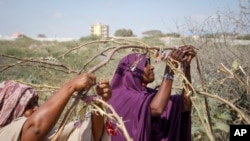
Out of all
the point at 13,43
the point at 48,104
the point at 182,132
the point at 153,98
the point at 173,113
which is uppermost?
the point at 48,104

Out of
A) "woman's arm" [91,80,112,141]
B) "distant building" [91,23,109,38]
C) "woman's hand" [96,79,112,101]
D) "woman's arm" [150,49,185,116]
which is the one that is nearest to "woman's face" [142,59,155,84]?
"woman's arm" [150,49,185,116]

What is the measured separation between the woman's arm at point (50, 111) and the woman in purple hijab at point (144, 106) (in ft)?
3.37

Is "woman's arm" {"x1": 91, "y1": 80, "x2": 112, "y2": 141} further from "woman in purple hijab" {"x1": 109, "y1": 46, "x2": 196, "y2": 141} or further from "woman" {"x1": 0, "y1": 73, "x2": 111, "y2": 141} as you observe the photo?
"woman in purple hijab" {"x1": 109, "y1": 46, "x2": 196, "y2": 141}

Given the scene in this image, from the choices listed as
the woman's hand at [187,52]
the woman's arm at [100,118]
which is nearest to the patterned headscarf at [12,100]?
the woman's arm at [100,118]

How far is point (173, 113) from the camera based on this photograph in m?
2.63

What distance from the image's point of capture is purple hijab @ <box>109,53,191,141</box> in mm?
2441

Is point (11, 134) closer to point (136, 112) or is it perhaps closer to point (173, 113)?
point (136, 112)

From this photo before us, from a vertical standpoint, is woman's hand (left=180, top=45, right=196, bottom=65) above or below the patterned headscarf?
above

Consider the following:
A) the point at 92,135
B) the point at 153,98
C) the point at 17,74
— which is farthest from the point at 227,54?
the point at 17,74

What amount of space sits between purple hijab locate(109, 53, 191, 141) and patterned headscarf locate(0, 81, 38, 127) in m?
0.95

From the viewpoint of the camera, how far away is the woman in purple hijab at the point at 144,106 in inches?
95.7

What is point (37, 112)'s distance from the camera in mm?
1380

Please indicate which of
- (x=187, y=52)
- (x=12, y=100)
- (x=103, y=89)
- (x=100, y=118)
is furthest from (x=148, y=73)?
(x=12, y=100)

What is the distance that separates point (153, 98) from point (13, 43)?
32.3 meters
